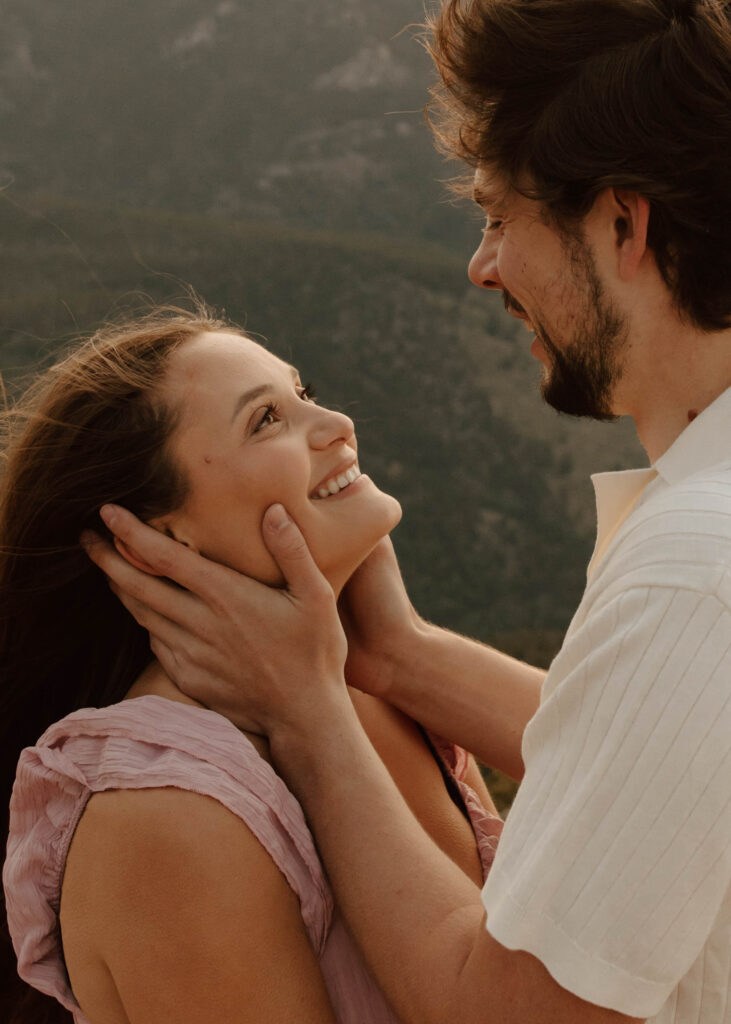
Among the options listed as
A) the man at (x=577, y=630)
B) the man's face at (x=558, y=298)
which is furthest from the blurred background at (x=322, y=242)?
the man's face at (x=558, y=298)

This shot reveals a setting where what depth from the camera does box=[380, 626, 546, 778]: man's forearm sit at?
257 centimetres

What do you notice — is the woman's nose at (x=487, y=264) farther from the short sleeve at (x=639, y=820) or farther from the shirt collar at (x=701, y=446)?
the short sleeve at (x=639, y=820)

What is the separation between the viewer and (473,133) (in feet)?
7.16

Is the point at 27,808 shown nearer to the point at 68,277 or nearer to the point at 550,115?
the point at 550,115

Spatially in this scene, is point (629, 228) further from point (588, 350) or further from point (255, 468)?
point (255, 468)

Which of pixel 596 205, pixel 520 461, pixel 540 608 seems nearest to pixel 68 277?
pixel 520 461

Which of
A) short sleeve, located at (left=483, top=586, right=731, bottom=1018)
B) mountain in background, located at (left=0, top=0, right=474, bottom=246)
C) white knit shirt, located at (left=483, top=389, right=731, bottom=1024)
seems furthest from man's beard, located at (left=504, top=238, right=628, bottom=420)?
mountain in background, located at (left=0, top=0, right=474, bottom=246)

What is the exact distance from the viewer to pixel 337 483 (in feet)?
7.61

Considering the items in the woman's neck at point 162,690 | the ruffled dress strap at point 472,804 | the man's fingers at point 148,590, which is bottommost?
the ruffled dress strap at point 472,804

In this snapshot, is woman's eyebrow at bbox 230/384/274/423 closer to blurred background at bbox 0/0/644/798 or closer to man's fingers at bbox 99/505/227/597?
man's fingers at bbox 99/505/227/597

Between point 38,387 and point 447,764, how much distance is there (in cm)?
144

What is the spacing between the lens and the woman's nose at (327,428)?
A: 229cm

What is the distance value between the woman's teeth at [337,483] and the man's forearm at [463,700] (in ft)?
1.69

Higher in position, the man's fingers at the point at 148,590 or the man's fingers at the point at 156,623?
the man's fingers at the point at 148,590
